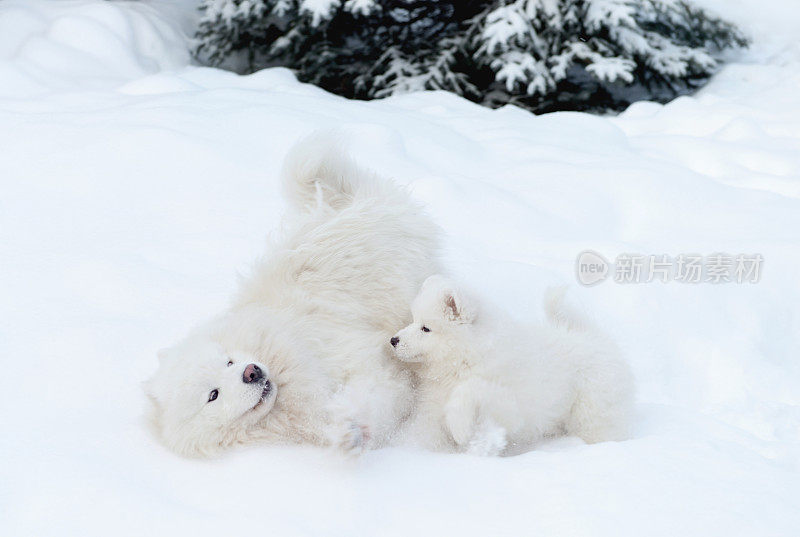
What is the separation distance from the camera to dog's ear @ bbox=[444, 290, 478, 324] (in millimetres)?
2223

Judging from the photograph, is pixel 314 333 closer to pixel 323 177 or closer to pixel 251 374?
pixel 251 374

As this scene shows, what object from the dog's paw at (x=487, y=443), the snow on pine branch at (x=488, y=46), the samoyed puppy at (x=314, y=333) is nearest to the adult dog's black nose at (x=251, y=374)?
the samoyed puppy at (x=314, y=333)

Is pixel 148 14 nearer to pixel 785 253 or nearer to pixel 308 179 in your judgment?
pixel 308 179

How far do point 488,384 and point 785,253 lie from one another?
2.01 metres

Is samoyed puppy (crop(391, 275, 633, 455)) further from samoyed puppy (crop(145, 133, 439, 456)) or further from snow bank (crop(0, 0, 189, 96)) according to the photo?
snow bank (crop(0, 0, 189, 96))

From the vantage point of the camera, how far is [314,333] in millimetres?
2105

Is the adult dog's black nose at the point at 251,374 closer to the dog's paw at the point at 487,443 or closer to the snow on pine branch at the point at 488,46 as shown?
the dog's paw at the point at 487,443

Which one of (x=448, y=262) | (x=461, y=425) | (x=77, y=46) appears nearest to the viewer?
(x=461, y=425)

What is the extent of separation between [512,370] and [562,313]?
450 millimetres

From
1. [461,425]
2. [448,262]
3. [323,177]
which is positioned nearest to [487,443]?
[461,425]

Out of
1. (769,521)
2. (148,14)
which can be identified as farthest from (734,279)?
(148,14)

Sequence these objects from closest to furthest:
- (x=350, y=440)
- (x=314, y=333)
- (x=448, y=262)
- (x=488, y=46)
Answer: (x=350, y=440) < (x=314, y=333) < (x=448, y=262) < (x=488, y=46)

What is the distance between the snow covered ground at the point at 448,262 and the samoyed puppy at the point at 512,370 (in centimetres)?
11

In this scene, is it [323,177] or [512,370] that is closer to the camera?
[512,370]
